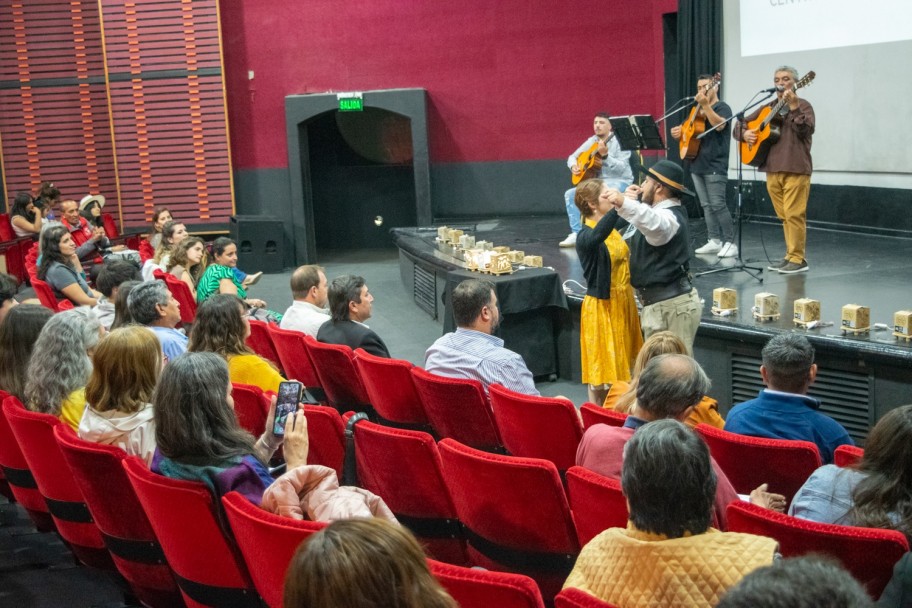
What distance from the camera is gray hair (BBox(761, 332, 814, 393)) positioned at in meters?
3.40

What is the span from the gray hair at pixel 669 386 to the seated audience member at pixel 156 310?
2.42 m

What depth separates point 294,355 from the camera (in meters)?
5.09

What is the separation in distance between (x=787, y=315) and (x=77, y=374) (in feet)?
12.9

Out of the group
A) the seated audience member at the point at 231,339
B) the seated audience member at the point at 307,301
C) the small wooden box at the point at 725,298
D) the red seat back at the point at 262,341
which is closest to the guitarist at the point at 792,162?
the small wooden box at the point at 725,298

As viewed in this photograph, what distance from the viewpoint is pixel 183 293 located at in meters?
6.75

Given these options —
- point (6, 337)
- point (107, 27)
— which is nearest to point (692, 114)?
point (6, 337)

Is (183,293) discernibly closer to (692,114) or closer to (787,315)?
(787,315)

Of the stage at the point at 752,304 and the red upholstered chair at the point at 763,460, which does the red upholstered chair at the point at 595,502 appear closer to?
the red upholstered chair at the point at 763,460

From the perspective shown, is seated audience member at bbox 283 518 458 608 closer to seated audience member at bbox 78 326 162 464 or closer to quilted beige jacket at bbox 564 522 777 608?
quilted beige jacket at bbox 564 522 777 608

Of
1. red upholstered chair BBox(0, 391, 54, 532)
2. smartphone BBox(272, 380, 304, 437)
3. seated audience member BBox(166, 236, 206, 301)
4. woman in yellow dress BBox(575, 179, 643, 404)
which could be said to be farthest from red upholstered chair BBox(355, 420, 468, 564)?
seated audience member BBox(166, 236, 206, 301)

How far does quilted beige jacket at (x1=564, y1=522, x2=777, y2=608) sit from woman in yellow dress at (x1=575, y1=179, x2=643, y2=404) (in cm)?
335

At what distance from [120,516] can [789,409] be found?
2.21m

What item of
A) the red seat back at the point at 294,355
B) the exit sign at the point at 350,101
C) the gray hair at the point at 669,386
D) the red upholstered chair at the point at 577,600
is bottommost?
the red seat back at the point at 294,355

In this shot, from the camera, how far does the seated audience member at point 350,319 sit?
4859 mm
